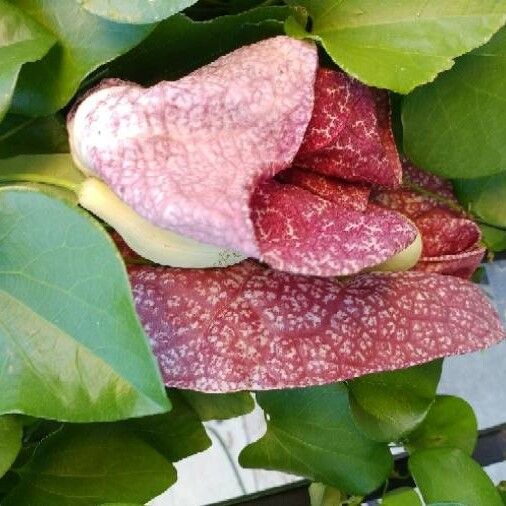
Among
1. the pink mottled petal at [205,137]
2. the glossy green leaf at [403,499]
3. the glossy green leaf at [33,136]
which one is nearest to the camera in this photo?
the pink mottled petal at [205,137]

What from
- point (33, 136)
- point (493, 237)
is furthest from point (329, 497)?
point (33, 136)

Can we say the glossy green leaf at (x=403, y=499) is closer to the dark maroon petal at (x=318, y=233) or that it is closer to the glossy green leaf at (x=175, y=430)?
the glossy green leaf at (x=175, y=430)

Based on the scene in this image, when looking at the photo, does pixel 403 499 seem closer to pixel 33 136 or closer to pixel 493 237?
pixel 493 237

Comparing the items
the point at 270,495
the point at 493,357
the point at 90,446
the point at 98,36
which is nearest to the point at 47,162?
the point at 98,36

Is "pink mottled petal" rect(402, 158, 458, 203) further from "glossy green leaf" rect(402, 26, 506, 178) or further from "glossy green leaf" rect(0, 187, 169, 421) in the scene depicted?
"glossy green leaf" rect(0, 187, 169, 421)

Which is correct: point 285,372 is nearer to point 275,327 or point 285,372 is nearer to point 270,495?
point 275,327

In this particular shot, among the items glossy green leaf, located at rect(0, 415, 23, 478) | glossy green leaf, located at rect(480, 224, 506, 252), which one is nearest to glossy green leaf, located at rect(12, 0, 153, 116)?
glossy green leaf, located at rect(0, 415, 23, 478)

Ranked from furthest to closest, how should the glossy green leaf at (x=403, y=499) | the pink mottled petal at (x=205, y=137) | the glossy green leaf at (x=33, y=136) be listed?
1. the glossy green leaf at (x=403, y=499)
2. the glossy green leaf at (x=33, y=136)
3. the pink mottled petal at (x=205, y=137)

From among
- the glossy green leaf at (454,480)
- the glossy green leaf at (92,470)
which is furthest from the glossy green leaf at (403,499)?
the glossy green leaf at (92,470)
